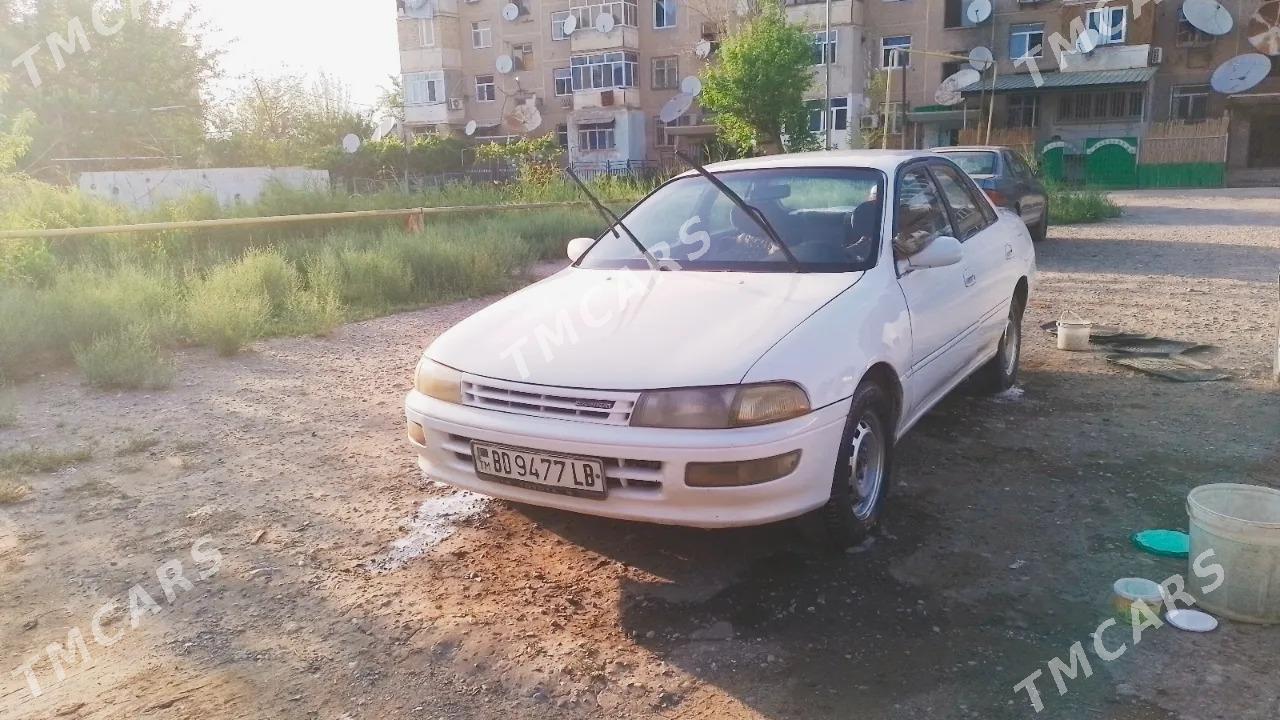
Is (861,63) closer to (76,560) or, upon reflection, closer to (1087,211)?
(1087,211)

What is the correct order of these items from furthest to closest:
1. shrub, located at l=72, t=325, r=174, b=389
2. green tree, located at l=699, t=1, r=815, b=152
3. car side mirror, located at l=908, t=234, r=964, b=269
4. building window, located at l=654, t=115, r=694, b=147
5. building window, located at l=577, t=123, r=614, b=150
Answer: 1. building window, located at l=577, t=123, r=614, b=150
2. building window, located at l=654, t=115, r=694, b=147
3. green tree, located at l=699, t=1, r=815, b=152
4. shrub, located at l=72, t=325, r=174, b=389
5. car side mirror, located at l=908, t=234, r=964, b=269

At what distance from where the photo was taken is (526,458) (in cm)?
319

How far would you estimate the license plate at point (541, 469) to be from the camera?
309 cm

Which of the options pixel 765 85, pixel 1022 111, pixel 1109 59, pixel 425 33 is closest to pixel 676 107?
pixel 765 85

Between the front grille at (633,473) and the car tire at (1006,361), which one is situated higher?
the front grille at (633,473)

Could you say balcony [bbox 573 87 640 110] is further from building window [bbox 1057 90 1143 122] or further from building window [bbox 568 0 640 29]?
building window [bbox 1057 90 1143 122]

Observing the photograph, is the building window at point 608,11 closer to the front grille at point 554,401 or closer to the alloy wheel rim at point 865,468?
the alloy wheel rim at point 865,468

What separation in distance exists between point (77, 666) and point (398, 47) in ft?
179

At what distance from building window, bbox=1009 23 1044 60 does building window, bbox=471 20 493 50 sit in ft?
91.4

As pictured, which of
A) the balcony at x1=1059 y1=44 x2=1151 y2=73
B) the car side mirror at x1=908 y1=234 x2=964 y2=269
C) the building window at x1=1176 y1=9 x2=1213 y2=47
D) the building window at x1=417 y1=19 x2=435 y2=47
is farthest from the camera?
the building window at x1=417 y1=19 x2=435 y2=47

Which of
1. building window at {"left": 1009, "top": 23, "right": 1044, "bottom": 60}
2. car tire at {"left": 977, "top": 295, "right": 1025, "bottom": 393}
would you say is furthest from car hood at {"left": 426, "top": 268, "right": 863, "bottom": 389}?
building window at {"left": 1009, "top": 23, "right": 1044, "bottom": 60}

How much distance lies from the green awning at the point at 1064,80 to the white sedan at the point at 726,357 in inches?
1427

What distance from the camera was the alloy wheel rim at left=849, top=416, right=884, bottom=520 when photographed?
348cm

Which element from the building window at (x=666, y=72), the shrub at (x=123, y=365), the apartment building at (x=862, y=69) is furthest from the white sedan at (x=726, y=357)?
the building window at (x=666, y=72)
